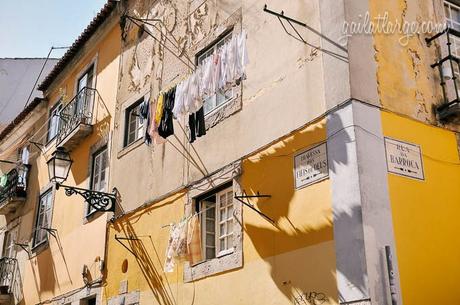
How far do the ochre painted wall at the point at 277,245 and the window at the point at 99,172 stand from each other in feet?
11.6

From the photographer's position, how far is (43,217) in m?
15.9

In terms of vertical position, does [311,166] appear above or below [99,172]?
below

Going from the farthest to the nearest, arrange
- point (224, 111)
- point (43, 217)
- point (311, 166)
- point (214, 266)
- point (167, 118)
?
1. point (43, 217)
2. point (167, 118)
3. point (224, 111)
4. point (214, 266)
5. point (311, 166)

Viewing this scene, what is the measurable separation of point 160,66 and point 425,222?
672 centimetres

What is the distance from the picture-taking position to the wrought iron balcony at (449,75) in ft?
25.9

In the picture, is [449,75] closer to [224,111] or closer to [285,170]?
[285,170]

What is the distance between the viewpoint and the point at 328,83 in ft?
25.1

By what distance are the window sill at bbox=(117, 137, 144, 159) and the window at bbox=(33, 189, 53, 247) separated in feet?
12.7

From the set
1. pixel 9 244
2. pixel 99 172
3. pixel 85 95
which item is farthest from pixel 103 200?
pixel 9 244

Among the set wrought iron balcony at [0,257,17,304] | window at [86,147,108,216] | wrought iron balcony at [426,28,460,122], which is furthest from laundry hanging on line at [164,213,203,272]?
wrought iron balcony at [0,257,17,304]

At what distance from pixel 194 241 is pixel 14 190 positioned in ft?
34.0

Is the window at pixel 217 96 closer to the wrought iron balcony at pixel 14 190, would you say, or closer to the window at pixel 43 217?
the window at pixel 43 217

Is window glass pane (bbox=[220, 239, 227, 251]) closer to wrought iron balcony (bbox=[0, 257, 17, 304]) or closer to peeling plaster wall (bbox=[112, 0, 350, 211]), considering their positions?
peeling plaster wall (bbox=[112, 0, 350, 211])

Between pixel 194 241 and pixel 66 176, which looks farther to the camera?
pixel 66 176
